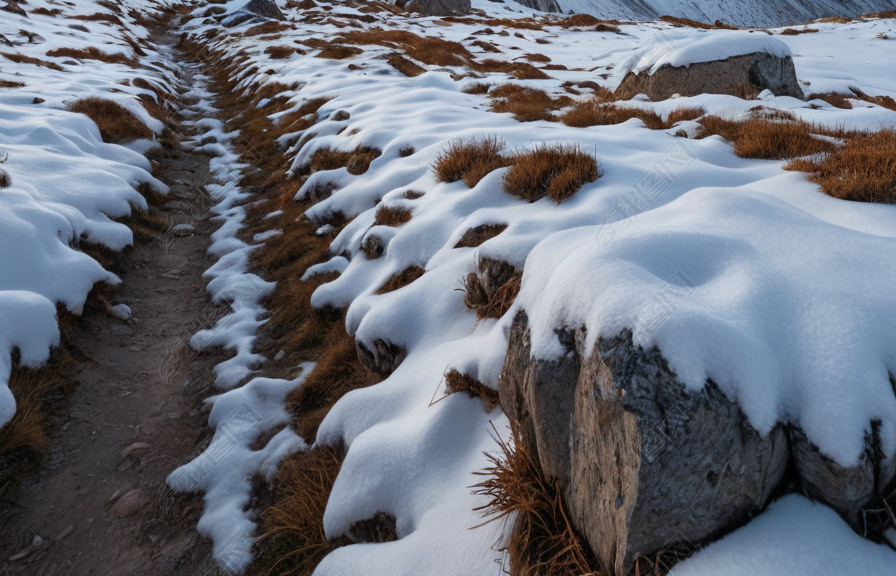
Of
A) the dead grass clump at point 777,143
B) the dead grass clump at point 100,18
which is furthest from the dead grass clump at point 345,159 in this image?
the dead grass clump at point 100,18

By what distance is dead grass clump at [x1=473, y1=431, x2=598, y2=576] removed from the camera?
2.31m

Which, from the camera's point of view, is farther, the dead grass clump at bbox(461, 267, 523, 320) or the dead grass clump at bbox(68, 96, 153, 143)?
the dead grass clump at bbox(68, 96, 153, 143)

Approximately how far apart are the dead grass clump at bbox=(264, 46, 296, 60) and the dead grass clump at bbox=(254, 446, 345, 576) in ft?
64.8

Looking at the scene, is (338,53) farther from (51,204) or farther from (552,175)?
(552,175)

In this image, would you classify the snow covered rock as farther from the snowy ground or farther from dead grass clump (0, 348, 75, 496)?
dead grass clump (0, 348, 75, 496)

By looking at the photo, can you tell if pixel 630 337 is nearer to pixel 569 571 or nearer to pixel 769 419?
pixel 769 419

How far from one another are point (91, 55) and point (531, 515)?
2423 cm

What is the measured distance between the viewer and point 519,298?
301 cm

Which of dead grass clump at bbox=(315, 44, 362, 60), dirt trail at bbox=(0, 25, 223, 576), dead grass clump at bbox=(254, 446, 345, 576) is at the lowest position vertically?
dirt trail at bbox=(0, 25, 223, 576)

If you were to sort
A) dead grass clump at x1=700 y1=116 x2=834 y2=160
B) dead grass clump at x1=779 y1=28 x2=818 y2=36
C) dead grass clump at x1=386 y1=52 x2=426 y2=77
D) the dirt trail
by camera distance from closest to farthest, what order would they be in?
1. the dirt trail
2. dead grass clump at x1=700 y1=116 x2=834 y2=160
3. dead grass clump at x1=386 y1=52 x2=426 y2=77
4. dead grass clump at x1=779 y1=28 x2=818 y2=36

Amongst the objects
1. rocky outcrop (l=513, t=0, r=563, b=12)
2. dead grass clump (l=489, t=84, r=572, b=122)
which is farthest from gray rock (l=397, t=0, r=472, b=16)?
dead grass clump (l=489, t=84, r=572, b=122)

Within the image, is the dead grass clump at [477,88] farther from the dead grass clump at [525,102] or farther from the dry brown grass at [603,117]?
the dry brown grass at [603,117]

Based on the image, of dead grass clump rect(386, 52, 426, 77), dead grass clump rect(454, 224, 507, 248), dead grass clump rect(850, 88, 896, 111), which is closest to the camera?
dead grass clump rect(454, 224, 507, 248)

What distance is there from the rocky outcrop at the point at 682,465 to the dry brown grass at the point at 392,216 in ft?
13.9
